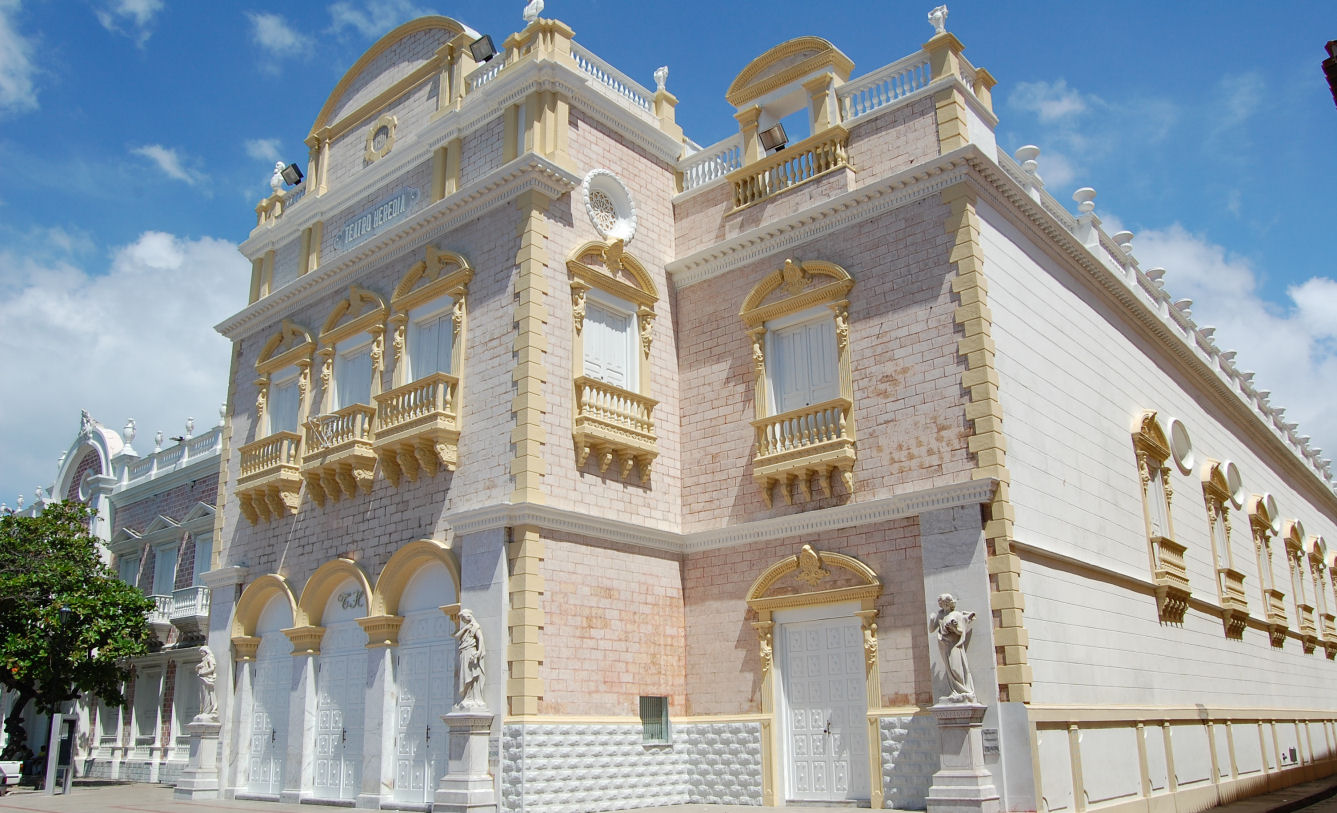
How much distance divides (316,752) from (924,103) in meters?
14.5

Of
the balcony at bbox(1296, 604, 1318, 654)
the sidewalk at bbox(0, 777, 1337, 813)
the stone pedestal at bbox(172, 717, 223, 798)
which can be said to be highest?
the balcony at bbox(1296, 604, 1318, 654)

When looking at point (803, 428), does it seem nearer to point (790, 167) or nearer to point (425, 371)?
point (790, 167)

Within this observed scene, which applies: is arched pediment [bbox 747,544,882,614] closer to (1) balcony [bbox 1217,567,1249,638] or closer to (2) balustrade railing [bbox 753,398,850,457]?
(2) balustrade railing [bbox 753,398,850,457]

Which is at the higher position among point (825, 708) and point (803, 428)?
point (803, 428)

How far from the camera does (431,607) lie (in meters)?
16.7

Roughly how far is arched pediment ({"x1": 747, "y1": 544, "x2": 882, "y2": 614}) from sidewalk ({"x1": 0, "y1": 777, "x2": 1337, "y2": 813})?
287 centimetres

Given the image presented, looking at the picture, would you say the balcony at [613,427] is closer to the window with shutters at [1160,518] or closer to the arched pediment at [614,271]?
the arched pediment at [614,271]

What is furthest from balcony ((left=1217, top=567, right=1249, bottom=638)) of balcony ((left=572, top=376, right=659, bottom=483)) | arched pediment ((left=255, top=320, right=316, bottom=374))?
arched pediment ((left=255, top=320, right=316, bottom=374))

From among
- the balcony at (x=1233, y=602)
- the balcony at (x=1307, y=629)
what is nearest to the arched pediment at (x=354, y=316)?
the balcony at (x=1233, y=602)

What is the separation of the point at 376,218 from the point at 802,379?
895cm

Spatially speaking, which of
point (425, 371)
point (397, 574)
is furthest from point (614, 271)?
point (397, 574)

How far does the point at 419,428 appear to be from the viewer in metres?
17.0

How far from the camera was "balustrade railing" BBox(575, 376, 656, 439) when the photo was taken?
16.7m

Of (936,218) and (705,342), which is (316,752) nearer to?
(705,342)
